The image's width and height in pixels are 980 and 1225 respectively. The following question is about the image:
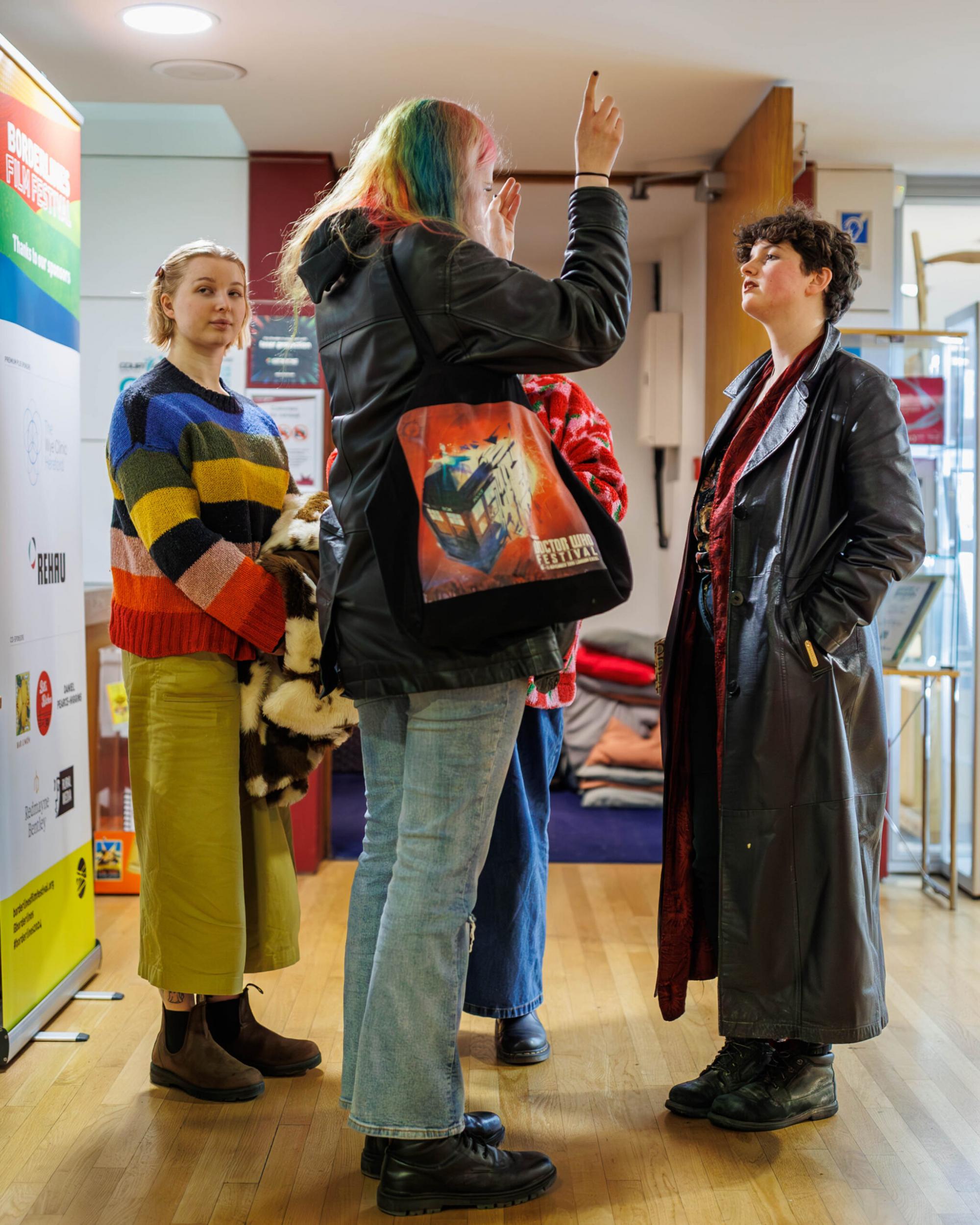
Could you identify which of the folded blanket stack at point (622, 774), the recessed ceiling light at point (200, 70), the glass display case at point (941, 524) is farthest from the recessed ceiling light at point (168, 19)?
the folded blanket stack at point (622, 774)

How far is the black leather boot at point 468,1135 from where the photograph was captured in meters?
1.68

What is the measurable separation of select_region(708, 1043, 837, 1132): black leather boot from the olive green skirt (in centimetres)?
87

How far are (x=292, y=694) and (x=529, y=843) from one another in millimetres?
538

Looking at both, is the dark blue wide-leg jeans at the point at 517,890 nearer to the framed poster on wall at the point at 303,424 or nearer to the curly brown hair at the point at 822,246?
the curly brown hair at the point at 822,246

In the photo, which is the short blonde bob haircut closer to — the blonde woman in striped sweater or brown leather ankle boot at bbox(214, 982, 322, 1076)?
the blonde woman in striped sweater

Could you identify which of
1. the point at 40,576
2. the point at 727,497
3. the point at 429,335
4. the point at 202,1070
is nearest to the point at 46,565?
the point at 40,576

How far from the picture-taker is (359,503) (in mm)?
1501

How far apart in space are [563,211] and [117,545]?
3.09m

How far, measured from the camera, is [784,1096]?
1898mm

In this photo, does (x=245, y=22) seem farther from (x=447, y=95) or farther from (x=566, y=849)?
(x=566, y=849)

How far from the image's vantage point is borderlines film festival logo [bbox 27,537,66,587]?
229cm

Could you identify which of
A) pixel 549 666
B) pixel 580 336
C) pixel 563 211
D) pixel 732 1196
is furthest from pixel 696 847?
pixel 563 211

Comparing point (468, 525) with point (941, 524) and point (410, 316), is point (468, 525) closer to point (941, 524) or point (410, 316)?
Answer: point (410, 316)

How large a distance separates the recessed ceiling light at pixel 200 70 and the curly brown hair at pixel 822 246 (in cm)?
171
